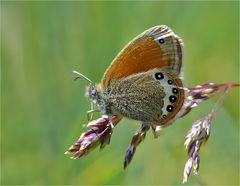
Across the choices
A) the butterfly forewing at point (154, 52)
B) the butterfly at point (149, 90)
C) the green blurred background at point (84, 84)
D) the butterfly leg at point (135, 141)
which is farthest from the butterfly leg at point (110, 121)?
the green blurred background at point (84, 84)

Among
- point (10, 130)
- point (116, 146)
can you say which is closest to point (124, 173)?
point (116, 146)

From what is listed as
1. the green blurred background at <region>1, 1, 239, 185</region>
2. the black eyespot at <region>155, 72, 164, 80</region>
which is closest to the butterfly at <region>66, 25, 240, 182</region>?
the black eyespot at <region>155, 72, 164, 80</region>

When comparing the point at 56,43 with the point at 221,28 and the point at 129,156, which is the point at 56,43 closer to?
the point at 221,28

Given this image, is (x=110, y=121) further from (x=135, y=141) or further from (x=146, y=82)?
(x=146, y=82)

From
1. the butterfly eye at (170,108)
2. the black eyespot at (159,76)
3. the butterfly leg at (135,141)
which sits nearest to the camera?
the butterfly leg at (135,141)

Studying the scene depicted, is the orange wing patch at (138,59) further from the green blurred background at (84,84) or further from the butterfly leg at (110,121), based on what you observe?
the green blurred background at (84,84)

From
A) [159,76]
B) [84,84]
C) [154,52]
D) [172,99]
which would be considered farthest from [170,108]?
[84,84]
